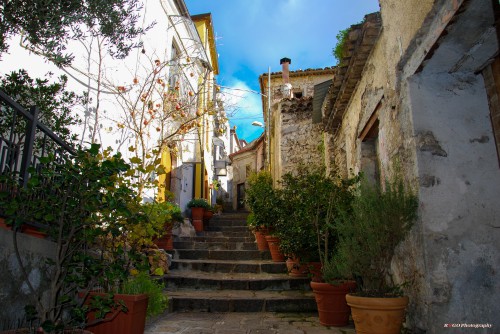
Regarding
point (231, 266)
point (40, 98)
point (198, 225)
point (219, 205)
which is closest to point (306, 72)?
point (219, 205)

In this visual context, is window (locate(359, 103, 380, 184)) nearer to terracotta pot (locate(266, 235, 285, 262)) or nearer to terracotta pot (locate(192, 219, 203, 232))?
terracotta pot (locate(266, 235, 285, 262))

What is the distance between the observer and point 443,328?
2.81m

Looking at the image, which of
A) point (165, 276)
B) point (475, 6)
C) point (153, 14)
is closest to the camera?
point (475, 6)

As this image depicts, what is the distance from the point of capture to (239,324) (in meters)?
4.17

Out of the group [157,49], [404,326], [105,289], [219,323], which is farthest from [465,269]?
[157,49]

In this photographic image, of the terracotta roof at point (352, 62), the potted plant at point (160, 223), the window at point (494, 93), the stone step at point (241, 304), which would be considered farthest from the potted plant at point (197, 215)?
the window at point (494, 93)

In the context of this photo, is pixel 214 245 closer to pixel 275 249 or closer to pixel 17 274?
pixel 275 249

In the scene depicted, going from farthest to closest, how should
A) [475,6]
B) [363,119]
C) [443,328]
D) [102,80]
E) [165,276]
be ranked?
[102,80] < [165,276] < [363,119] < [443,328] < [475,6]

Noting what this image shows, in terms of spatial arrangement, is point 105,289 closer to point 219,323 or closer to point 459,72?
point 219,323

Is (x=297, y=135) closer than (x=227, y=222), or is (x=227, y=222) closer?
(x=227, y=222)

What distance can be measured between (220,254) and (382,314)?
4.42 m

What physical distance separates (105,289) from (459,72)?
149 inches

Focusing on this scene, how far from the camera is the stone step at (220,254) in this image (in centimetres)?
708

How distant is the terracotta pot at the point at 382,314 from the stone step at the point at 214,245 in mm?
4852
